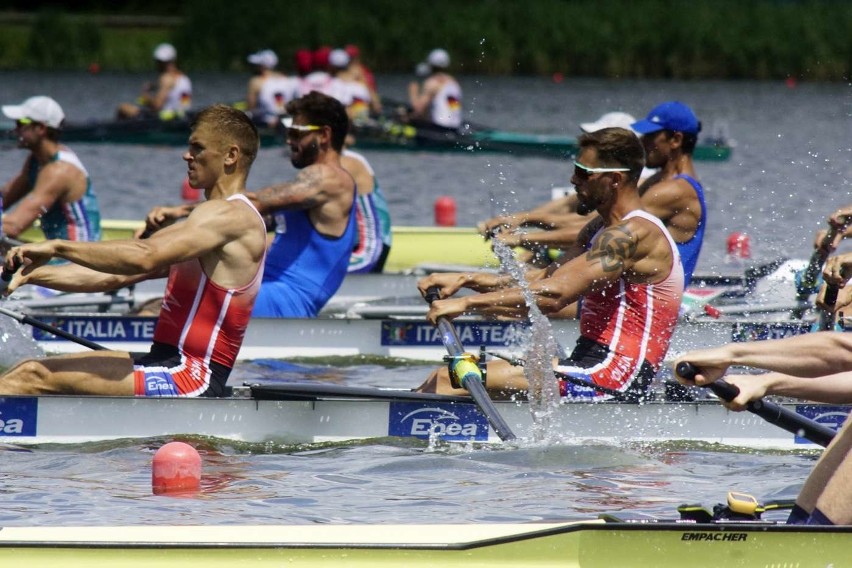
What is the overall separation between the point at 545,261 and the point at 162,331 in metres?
4.36

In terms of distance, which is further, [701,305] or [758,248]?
[758,248]

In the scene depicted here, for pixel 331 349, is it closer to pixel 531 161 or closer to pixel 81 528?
pixel 81 528

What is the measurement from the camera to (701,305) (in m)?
10.0

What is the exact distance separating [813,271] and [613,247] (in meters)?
2.84

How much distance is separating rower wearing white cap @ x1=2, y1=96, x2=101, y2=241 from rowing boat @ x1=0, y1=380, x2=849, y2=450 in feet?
13.1

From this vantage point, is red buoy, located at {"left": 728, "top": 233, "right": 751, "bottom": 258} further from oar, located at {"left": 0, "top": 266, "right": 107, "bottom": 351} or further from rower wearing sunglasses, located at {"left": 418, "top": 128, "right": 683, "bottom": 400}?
oar, located at {"left": 0, "top": 266, "right": 107, "bottom": 351}

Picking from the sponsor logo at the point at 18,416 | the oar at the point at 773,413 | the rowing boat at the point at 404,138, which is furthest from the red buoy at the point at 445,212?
the oar at the point at 773,413

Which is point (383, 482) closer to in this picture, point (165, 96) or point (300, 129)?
point (300, 129)

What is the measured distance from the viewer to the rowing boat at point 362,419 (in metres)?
7.01

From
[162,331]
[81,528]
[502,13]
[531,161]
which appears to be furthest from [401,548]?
[502,13]

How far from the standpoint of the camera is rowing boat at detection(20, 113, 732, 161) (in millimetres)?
22672

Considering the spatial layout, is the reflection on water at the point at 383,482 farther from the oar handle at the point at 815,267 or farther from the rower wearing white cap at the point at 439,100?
the rower wearing white cap at the point at 439,100

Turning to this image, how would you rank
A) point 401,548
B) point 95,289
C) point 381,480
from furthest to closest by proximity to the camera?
point 95,289, point 381,480, point 401,548

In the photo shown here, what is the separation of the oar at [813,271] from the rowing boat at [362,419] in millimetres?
1545
